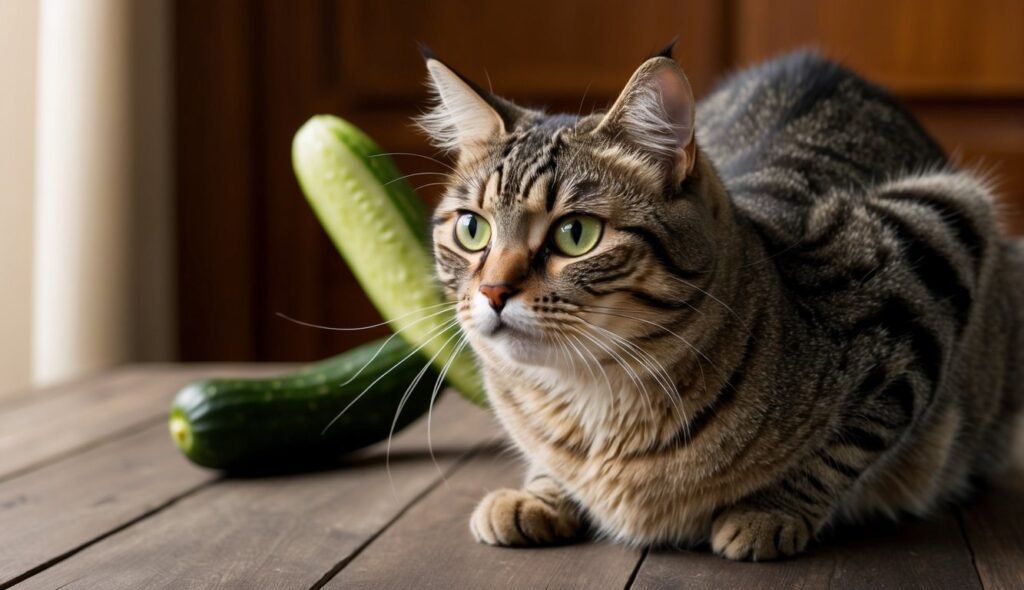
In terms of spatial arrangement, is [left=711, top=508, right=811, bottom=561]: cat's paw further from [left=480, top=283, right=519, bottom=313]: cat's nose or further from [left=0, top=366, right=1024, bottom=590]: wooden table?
[left=480, top=283, right=519, bottom=313]: cat's nose

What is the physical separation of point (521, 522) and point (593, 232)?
346 mm

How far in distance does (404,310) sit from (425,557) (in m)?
0.63

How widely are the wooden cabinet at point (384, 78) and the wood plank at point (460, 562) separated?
1837 mm

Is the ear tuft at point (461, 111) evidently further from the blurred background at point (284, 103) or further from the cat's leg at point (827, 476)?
the blurred background at point (284, 103)

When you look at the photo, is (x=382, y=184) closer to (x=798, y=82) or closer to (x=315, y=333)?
(x=798, y=82)

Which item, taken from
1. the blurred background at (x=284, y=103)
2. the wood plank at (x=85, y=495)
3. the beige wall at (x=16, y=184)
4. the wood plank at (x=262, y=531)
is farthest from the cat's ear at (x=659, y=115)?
the beige wall at (x=16, y=184)

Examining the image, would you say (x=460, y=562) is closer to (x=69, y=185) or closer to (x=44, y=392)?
(x=44, y=392)

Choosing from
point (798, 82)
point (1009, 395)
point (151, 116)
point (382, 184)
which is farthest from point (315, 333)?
point (1009, 395)

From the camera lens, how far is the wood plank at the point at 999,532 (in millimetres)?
1186

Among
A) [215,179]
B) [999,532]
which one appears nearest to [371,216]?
[999,532]

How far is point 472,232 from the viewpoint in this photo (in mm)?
1302

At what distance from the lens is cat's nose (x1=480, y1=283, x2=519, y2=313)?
3.88ft

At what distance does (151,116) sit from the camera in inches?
122

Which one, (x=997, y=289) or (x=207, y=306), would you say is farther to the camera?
(x=207, y=306)
